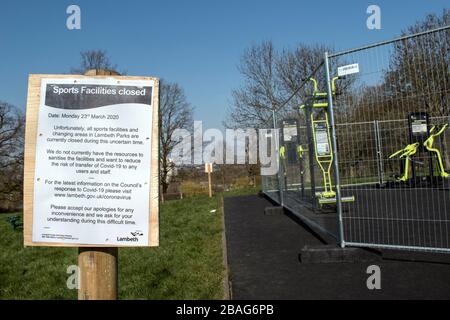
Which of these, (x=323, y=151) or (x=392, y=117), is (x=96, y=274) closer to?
(x=392, y=117)

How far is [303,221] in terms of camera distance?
784 cm

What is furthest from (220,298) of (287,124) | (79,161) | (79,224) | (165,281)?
(287,124)

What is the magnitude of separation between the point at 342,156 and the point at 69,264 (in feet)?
14.4

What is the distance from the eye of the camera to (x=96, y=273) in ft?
8.73

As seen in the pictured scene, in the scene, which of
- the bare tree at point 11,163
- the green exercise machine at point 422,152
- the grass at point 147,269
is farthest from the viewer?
the bare tree at point 11,163

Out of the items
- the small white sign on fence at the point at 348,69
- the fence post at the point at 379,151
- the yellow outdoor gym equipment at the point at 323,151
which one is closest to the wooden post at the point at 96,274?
the small white sign on fence at the point at 348,69

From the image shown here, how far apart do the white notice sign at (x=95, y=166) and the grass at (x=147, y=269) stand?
174cm

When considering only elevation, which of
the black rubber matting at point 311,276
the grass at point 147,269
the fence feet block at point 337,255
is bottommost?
the grass at point 147,269

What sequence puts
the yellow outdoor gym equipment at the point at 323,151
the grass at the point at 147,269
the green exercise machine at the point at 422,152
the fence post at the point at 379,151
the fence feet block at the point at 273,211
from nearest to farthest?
the grass at the point at 147,269, the fence post at the point at 379,151, the yellow outdoor gym equipment at the point at 323,151, the green exercise machine at the point at 422,152, the fence feet block at the point at 273,211

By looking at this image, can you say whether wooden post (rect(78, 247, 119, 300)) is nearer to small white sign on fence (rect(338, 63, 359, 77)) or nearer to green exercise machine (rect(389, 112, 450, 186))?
small white sign on fence (rect(338, 63, 359, 77))

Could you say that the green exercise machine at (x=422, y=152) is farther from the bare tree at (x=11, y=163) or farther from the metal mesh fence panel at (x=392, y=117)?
the bare tree at (x=11, y=163)

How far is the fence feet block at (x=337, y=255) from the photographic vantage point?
493cm

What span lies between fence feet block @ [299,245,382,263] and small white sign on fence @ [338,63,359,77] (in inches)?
85.8

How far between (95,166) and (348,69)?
3.49 metres
